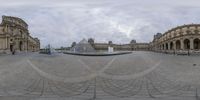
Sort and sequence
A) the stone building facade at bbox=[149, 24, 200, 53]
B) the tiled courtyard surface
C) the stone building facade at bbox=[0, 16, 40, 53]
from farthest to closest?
the stone building facade at bbox=[149, 24, 200, 53]
the stone building facade at bbox=[0, 16, 40, 53]
the tiled courtyard surface

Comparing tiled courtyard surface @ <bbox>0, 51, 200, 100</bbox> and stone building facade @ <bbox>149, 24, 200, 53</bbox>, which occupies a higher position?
stone building facade @ <bbox>149, 24, 200, 53</bbox>

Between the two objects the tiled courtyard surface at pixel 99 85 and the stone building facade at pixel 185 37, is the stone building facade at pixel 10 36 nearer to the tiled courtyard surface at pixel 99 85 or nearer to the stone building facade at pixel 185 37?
the stone building facade at pixel 185 37

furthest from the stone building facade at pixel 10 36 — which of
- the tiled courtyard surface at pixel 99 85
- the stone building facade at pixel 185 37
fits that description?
the tiled courtyard surface at pixel 99 85

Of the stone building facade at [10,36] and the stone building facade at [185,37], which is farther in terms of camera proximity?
the stone building facade at [185,37]

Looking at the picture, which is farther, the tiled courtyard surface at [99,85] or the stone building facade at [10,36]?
the stone building facade at [10,36]

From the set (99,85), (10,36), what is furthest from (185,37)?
(99,85)

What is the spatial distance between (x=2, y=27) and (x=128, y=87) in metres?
61.0

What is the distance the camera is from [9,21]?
70000mm

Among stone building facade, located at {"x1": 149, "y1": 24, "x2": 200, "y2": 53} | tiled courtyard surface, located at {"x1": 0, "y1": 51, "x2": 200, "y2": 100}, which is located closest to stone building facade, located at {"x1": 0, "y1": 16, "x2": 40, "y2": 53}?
stone building facade, located at {"x1": 149, "y1": 24, "x2": 200, "y2": 53}

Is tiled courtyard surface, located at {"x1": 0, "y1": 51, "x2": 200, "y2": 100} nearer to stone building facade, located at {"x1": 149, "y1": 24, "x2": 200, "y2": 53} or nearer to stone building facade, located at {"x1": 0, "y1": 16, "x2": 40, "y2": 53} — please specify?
stone building facade, located at {"x1": 0, "y1": 16, "x2": 40, "y2": 53}

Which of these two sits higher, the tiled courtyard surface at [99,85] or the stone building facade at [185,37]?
the stone building facade at [185,37]

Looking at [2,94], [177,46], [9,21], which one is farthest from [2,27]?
[2,94]

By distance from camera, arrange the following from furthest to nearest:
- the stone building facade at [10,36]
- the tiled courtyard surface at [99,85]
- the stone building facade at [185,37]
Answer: the stone building facade at [185,37] < the stone building facade at [10,36] < the tiled courtyard surface at [99,85]

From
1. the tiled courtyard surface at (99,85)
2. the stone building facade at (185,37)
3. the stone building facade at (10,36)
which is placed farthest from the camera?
the stone building facade at (185,37)
